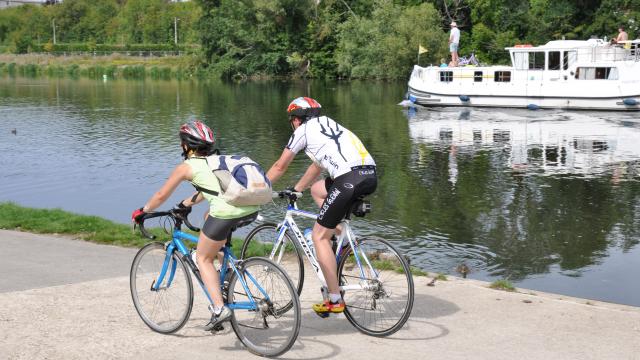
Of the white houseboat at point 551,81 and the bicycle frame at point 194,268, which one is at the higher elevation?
the white houseboat at point 551,81

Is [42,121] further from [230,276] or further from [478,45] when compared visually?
[478,45]

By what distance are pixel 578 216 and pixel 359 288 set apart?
9987 mm

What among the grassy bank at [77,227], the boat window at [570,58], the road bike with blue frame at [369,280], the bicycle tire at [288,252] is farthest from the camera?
the boat window at [570,58]

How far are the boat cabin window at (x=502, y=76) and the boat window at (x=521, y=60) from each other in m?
0.59

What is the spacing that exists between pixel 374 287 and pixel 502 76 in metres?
37.7

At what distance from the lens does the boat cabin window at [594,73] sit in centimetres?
3997

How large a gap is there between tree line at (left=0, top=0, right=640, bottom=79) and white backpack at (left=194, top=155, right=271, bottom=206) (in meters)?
54.9

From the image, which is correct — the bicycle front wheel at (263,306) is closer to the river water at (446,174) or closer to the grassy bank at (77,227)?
the grassy bank at (77,227)

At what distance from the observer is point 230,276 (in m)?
6.41

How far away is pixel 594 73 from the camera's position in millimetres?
40406

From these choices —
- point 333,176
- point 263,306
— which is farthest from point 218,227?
point 333,176

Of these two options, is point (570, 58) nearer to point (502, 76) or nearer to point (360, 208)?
point (502, 76)

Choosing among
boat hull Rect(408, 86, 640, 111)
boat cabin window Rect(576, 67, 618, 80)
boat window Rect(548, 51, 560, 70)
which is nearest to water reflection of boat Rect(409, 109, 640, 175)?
boat hull Rect(408, 86, 640, 111)

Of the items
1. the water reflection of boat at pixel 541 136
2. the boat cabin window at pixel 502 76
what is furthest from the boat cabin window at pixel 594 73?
the boat cabin window at pixel 502 76
